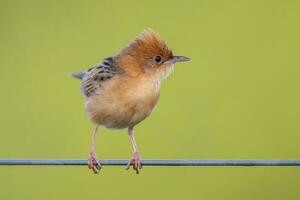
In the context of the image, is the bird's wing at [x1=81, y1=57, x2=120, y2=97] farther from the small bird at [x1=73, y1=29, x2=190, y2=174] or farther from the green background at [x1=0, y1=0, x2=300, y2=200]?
the green background at [x1=0, y1=0, x2=300, y2=200]

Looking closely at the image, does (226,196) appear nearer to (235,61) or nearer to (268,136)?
(268,136)

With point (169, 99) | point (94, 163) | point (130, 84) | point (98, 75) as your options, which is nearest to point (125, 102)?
point (130, 84)

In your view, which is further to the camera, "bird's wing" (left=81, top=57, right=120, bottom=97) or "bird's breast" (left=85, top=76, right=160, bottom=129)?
"bird's wing" (left=81, top=57, right=120, bottom=97)

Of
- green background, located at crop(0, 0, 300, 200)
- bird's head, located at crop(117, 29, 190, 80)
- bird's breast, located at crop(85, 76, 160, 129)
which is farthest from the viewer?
green background, located at crop(0, 0, 300, 200)

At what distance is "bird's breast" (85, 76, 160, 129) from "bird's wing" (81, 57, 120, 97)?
0.13m

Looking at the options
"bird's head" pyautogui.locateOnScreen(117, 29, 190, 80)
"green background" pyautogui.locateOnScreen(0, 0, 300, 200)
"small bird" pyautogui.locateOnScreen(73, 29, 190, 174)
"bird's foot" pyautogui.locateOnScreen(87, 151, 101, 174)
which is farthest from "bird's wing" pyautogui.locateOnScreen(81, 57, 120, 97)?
"green background" pyautogui.locateOnScreen(0, 0, 300, 200)

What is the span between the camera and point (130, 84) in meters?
7.62

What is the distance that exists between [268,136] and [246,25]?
6.51ft

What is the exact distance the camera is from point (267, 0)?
11953 mm

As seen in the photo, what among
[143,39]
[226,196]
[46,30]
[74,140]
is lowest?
[226,196]

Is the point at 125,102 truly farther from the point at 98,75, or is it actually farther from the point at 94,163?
the point at 94,163

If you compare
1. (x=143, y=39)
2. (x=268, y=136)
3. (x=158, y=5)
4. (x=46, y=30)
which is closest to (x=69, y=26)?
(x=46, y=30)

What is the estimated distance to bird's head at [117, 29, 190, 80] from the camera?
7.75 m

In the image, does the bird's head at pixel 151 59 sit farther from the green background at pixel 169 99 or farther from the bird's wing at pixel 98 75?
the green background at pixel 169 99
